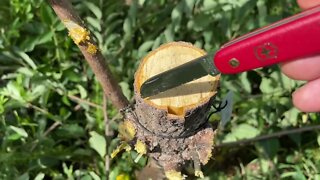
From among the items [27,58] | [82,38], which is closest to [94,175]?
[27,58]

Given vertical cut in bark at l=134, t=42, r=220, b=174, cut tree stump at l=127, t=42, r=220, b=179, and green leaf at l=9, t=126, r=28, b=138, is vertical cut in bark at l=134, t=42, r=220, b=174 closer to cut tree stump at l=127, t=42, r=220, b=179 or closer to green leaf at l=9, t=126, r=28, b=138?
cut tree stump at l=127, t=42, r=220, b=179

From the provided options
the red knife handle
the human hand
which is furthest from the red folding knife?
the human hand

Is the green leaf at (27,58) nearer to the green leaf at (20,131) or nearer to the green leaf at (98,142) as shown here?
the green leaf at (20,131)

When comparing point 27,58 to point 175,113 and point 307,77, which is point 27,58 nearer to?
point 175,113

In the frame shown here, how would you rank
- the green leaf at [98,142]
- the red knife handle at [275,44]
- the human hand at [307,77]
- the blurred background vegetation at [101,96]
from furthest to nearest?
1. the blurred background vegetation at [101,96]
2. the green leaf at [98,142]
3. the human hand at [307,77]
4. the red knife handle at [275,44]

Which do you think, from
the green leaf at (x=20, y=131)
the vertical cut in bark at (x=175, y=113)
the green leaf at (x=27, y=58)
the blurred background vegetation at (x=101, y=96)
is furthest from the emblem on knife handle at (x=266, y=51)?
the green leaf at (x=27, y=58)
